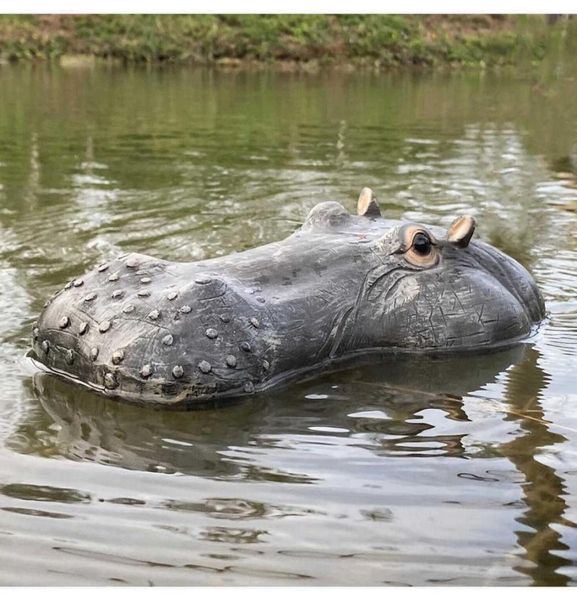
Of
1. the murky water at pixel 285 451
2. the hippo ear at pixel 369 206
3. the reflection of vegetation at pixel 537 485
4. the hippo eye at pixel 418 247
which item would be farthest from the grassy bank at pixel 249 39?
the reflection of vegetation at pixel 537 485

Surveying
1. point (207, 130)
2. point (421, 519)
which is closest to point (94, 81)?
point (207, 130)

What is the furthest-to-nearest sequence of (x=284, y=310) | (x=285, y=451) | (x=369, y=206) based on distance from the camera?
(x=369, y=206) → (x=284, y=310) → (x=285, y=451)

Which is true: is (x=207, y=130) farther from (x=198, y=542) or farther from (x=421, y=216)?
(x=198, y=542)

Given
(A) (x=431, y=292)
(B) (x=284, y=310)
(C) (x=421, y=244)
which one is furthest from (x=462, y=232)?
(B) (x=284, y=310)

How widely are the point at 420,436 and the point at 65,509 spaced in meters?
1.82

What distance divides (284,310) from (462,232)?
1.38m

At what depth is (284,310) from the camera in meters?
5.51

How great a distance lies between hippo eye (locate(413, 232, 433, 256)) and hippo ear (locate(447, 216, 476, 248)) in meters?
0.19

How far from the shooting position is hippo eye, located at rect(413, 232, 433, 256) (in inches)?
239

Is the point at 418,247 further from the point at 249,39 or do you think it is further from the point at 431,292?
the point at 249,39

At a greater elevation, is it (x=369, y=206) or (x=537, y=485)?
(x=369, y=206)

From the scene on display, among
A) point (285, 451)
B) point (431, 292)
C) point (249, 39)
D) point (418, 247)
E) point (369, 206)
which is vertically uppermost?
point (249, 39)

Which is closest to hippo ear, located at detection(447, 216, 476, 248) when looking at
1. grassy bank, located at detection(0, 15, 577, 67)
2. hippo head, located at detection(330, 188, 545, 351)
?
hippo head, located at detection(330, 188, 545, 351)

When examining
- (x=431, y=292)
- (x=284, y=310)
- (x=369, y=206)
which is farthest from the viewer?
(x=369, y=206)
